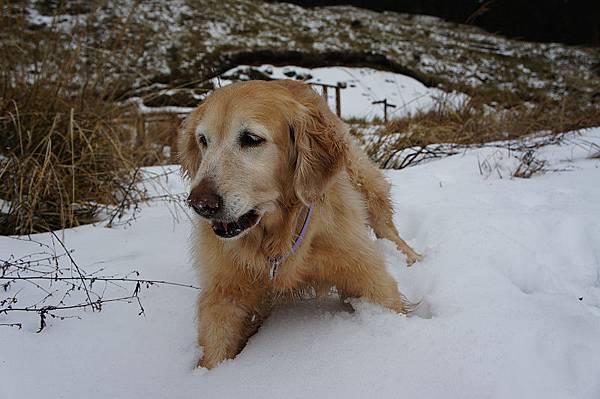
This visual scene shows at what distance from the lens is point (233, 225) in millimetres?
1514

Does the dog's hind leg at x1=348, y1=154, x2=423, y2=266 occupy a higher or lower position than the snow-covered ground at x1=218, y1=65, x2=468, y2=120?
higher

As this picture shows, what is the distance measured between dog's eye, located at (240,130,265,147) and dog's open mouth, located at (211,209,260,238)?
10.0 inches

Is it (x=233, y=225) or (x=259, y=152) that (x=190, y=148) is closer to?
(x=259, y=152)

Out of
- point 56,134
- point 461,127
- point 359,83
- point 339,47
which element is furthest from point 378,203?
point 339,47

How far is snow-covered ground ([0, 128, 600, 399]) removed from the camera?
1.26m

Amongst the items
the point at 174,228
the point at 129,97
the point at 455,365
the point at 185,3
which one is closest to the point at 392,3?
the point at 185,3

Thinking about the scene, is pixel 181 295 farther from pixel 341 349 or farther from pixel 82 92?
pixel 82 92

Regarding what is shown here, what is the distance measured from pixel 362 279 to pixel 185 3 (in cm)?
1540

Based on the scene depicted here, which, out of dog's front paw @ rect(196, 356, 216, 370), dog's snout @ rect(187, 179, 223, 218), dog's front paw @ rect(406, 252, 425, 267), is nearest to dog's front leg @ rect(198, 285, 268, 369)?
dog's front paw @ rect(196, 356, 216, 370)

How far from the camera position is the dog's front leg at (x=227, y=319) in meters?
1.56

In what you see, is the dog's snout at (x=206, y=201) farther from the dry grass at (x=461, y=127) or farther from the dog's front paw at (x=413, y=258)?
the dry grass at (x=461, y=127)

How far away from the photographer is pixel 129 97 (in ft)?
14.1

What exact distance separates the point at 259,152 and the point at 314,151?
0.22m

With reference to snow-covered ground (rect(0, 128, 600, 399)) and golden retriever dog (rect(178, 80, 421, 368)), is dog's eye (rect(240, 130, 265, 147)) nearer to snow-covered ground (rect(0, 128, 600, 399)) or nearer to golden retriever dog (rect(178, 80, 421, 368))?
golden retriever dog (rect(178, 80, 421, 368))
